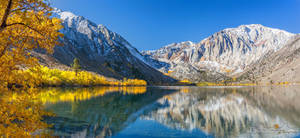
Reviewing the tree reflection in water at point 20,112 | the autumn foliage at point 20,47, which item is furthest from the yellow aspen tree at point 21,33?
the tree reflection in water at point 20,112

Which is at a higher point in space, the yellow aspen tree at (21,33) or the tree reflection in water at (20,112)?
the yellow aspen tree at (21,33)

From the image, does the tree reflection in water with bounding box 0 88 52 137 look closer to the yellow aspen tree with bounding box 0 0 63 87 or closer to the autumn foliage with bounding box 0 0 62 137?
the autumn foliage with bounding box 0 0 62 137

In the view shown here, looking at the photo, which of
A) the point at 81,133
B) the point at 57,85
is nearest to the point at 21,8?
the point at 81,133

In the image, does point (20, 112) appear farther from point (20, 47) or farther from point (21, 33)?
point (21, 33)

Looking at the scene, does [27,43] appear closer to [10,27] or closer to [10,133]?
[10,27]

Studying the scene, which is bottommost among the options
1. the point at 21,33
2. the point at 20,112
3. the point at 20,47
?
the point at 20,112

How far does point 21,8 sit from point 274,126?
100.0 feet

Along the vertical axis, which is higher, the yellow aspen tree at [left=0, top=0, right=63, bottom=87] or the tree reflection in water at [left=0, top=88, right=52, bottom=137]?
the yellow aspen tree at [left=0, top=0, right=63, bottom=87]

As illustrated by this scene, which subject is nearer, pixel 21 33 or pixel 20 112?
pixel 20 112

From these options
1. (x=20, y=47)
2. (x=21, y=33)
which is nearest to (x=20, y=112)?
(x=20, y=47)

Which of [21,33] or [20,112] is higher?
[21,33]

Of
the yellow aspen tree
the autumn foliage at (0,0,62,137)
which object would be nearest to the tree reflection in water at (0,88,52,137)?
the autumn foliage at (0,0,62,137)

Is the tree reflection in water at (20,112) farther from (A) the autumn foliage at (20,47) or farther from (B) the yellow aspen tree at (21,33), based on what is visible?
(B) the yellow aspen tree at (21,33)

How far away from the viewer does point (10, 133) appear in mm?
8312
